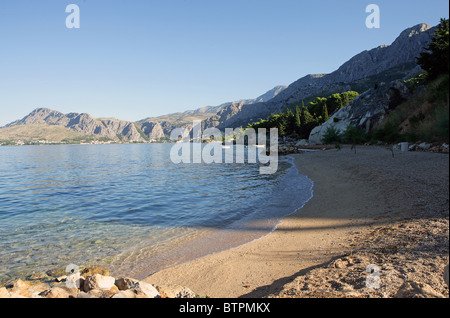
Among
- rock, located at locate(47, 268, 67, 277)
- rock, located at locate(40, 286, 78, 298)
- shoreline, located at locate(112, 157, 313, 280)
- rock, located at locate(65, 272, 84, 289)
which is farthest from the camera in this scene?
shoreline, located at locate(112, 157, 313, 280)

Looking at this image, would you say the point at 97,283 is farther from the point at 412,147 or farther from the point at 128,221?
the point at 412,147

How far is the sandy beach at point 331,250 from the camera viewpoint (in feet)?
19.1

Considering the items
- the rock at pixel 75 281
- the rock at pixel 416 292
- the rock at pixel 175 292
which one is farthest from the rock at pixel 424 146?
the rock at pixel 75 281

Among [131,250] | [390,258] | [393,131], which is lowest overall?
[131,250]

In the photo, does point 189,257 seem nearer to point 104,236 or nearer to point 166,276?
point 166,276

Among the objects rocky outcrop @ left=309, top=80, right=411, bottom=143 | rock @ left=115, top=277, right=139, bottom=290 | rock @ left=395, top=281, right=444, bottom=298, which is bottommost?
rock @ left=115, top=277, right=139, bottom=290

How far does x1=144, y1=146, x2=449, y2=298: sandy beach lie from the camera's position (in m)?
A: 5.81

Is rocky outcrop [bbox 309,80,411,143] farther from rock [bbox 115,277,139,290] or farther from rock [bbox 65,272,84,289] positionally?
rock [bbox 65,272,84,289]

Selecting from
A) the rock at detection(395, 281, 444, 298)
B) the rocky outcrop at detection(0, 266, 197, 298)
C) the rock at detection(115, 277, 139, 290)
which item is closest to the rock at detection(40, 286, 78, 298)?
the rocky outcrop at detection(0, 266, 197, 298)

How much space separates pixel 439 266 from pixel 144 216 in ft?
45.7

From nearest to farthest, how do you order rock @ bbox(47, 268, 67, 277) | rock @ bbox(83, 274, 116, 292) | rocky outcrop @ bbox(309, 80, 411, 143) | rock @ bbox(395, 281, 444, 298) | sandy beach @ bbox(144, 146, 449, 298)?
rock @ bbox(395, 281, 444, 298)
sandy beach @ bbox(144, 146, 449, 298)
rock @ bbox(83, 274, 116, 292)
rock @ bbox(47, 268, 67, 277)
rocky outcrop @ bbox(309, 80, 411, 143)

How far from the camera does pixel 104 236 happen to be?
1200 centimetres

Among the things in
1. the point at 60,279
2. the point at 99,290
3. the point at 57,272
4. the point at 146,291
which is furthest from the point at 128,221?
the point at 146,291
